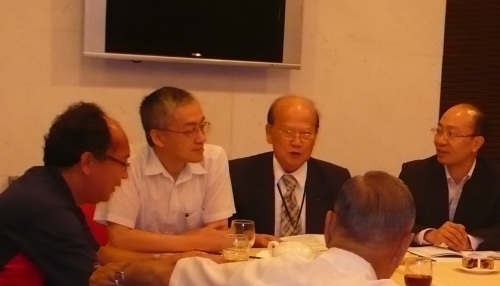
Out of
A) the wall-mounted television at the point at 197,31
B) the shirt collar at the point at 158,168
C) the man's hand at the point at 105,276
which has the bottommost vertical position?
the man's hand at the point at 105,276

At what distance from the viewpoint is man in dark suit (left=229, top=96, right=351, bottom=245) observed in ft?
11.5

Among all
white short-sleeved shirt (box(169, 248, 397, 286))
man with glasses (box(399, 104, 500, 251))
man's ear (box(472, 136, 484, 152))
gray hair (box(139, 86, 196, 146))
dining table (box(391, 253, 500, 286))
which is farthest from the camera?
man's ear (box(472, 136, 484, 152))

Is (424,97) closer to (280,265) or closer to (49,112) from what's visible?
(49,112)

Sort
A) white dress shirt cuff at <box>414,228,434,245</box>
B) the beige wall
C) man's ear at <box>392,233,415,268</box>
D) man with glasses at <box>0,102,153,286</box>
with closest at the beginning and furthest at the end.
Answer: man's ear at <box>392,233,415,268</box>
man with glasses at <box>0,102,153,286</box>
white dress shirt cuff at <box>414,228,434,245</box>
the beige wall

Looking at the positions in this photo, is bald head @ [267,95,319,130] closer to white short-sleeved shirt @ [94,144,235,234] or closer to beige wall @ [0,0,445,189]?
white short-sleeved shirt @ [94,144,235,234]

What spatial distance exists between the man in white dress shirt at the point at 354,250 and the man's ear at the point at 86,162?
0.68 metres

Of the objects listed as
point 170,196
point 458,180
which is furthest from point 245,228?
point 458,180

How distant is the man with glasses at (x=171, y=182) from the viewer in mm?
3139

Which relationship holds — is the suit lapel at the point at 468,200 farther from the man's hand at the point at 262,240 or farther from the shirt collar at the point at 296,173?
the man's hand at the point at 262,240

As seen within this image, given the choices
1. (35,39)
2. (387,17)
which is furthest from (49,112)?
(387,17)

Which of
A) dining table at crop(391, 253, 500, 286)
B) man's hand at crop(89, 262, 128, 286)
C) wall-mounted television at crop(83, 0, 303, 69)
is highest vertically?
wall-mounted television at crop(83, 0, 303, 69)

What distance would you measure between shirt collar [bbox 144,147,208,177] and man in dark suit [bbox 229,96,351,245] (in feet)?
1.04

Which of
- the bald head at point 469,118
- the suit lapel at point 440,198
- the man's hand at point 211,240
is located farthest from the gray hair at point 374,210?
the bald head at point 469,118

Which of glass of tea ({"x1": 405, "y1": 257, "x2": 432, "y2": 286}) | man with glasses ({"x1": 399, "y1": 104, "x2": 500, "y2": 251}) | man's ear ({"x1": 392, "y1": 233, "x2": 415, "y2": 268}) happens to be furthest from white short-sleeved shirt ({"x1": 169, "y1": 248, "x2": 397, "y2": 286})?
man with glasses ({"x1": 399, "y1": 104, "x2": 500, "y2": 251})
